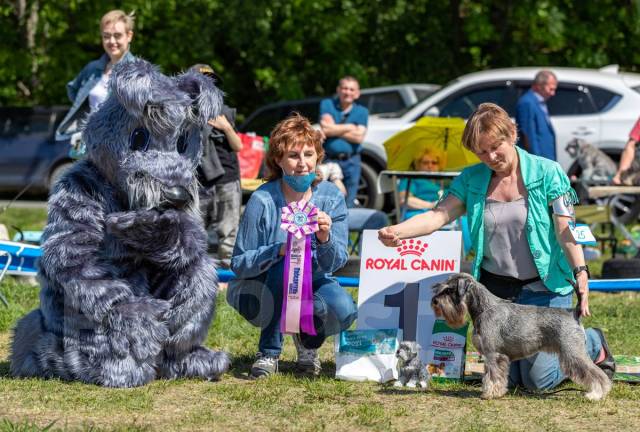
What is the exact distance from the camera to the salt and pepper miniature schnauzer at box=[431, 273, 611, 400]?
16.0 feet

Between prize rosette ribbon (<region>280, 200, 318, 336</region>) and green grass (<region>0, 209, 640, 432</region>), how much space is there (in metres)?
0.28

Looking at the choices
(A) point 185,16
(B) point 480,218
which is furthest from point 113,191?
(A) point 185,16

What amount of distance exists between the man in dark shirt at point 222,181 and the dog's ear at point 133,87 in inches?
107

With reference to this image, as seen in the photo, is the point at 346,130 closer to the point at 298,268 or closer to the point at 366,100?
the point at 298,268

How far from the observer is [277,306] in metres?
5.39

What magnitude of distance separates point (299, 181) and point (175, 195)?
65 centimetres

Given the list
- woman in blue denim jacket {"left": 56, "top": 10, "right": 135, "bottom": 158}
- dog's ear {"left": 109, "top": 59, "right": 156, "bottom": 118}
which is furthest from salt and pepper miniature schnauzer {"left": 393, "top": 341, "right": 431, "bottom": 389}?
woman in blue denim jacket {"left": 56, "top": 10, "right": 135, "bottom": 158}

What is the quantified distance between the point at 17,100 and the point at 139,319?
16.0 meters

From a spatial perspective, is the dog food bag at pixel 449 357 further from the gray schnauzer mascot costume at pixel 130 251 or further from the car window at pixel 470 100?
the car window at pixel 470 100

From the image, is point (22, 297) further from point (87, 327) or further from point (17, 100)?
point (17, 100)

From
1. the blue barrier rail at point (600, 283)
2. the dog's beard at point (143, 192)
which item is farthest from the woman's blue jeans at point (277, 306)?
the blue barrier rail at point (600, 283)

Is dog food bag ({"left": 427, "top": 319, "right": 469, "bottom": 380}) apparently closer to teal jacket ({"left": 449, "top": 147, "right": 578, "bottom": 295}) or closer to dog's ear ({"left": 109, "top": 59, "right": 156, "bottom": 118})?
teal jacket ({"left": 449, "top": 147, "right": 578, "bottom": 295})

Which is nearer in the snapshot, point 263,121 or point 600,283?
point 600,283

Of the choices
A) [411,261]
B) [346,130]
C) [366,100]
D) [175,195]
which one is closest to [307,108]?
[366,100]
